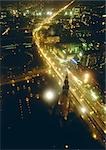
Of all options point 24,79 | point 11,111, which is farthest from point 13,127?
point 24,79

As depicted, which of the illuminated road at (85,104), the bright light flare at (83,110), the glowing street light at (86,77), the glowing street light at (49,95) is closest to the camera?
the illuminated road at (85,104)

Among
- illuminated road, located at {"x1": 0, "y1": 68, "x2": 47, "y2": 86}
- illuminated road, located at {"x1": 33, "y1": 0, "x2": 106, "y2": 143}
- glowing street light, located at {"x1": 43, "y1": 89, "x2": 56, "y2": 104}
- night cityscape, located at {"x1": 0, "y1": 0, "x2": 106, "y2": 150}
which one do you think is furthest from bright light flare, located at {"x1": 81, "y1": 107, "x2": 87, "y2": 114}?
illuminated road, located at {"x1": 0, "y1": 68, "x2": 47, "y2": 86}

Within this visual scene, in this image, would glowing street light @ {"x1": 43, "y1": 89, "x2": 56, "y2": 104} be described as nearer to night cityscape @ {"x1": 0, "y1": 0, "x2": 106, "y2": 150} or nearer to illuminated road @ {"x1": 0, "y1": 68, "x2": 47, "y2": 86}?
night cityscape @ {"x1": 0, "y1": 0, "x2": 106, "y2": 150}

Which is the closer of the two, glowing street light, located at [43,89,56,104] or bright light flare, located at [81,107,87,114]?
bright light flare, located at [81,107,87,114]

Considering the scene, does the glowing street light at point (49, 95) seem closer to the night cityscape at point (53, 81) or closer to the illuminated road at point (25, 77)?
the night cityscape at point (53, 81)

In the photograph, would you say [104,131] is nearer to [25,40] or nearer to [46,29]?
[25,40]

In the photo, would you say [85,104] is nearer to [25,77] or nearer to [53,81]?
[53,81]

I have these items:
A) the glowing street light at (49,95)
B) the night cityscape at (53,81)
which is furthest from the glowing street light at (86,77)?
the glowing street light at (49,95)

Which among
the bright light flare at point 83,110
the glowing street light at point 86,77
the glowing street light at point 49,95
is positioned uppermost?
the glowing street light at point 86,77
